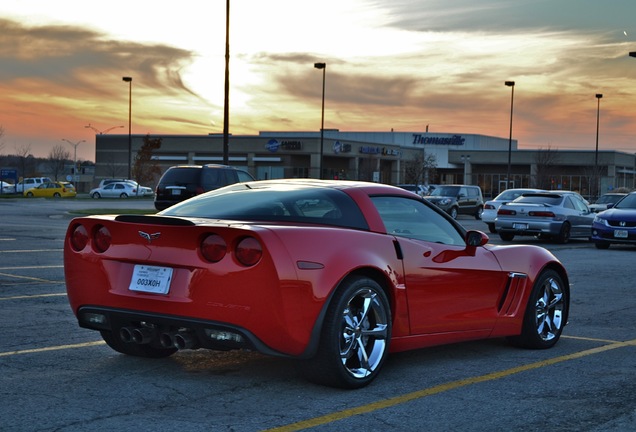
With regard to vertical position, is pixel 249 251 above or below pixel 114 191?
above

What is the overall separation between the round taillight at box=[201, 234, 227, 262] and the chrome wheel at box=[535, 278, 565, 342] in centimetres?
324

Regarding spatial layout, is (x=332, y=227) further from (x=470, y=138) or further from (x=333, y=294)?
(x=470, y=138)

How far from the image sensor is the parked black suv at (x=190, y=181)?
27.5m

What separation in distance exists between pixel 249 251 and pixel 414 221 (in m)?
1.81

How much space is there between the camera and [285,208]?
6.64m

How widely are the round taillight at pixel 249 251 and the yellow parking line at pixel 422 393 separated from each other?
41.3 inches

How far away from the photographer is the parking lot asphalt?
5324 mm

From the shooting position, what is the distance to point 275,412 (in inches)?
217

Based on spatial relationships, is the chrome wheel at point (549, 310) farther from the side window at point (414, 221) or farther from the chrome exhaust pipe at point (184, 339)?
the chrome exhaust pipe at point (184, 339)

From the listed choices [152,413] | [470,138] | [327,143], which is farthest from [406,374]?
[470,138]

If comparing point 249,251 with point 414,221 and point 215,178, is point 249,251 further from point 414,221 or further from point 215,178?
point 215,178

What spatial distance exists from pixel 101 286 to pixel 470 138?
12580 cm

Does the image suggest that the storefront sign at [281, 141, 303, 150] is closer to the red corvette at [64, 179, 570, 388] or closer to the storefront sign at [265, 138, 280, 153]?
the storefront sign at [265, 138, 280, 153]

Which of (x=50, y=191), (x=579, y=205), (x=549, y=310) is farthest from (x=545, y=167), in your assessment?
(x=549, y=310)
